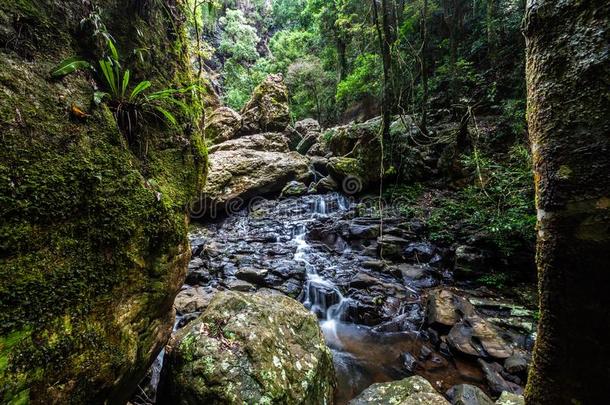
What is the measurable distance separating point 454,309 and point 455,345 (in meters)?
0.79

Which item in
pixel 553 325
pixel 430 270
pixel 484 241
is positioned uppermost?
pixel 553 325

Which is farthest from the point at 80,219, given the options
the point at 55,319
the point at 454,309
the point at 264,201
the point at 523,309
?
the point at 264,201

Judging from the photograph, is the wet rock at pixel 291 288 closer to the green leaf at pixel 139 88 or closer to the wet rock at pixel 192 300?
the wet rock at pixel 192 300

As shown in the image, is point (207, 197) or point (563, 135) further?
point (207, 197)

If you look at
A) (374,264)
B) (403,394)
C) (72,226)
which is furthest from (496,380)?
(72,226)

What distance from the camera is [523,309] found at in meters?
4.81

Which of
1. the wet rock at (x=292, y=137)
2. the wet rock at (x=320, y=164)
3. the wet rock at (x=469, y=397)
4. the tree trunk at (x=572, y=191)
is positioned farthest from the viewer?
the wet rock at (x=292, y=137)

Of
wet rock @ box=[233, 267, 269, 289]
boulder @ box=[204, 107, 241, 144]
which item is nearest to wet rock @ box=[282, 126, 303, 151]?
boulder @ box=[204, 107, 241, 144]

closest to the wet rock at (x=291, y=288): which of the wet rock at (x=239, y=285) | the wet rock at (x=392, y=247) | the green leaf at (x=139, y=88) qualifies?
the wet rock at (x=239, y=285)

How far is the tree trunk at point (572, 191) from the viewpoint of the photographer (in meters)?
0.76

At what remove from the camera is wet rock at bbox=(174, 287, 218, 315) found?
16.4 ft

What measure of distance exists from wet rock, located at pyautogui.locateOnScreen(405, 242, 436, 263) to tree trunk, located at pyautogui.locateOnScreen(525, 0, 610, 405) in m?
6.31

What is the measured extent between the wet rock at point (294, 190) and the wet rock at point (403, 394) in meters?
9.78

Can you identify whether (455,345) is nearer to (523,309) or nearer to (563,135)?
(523,309)
